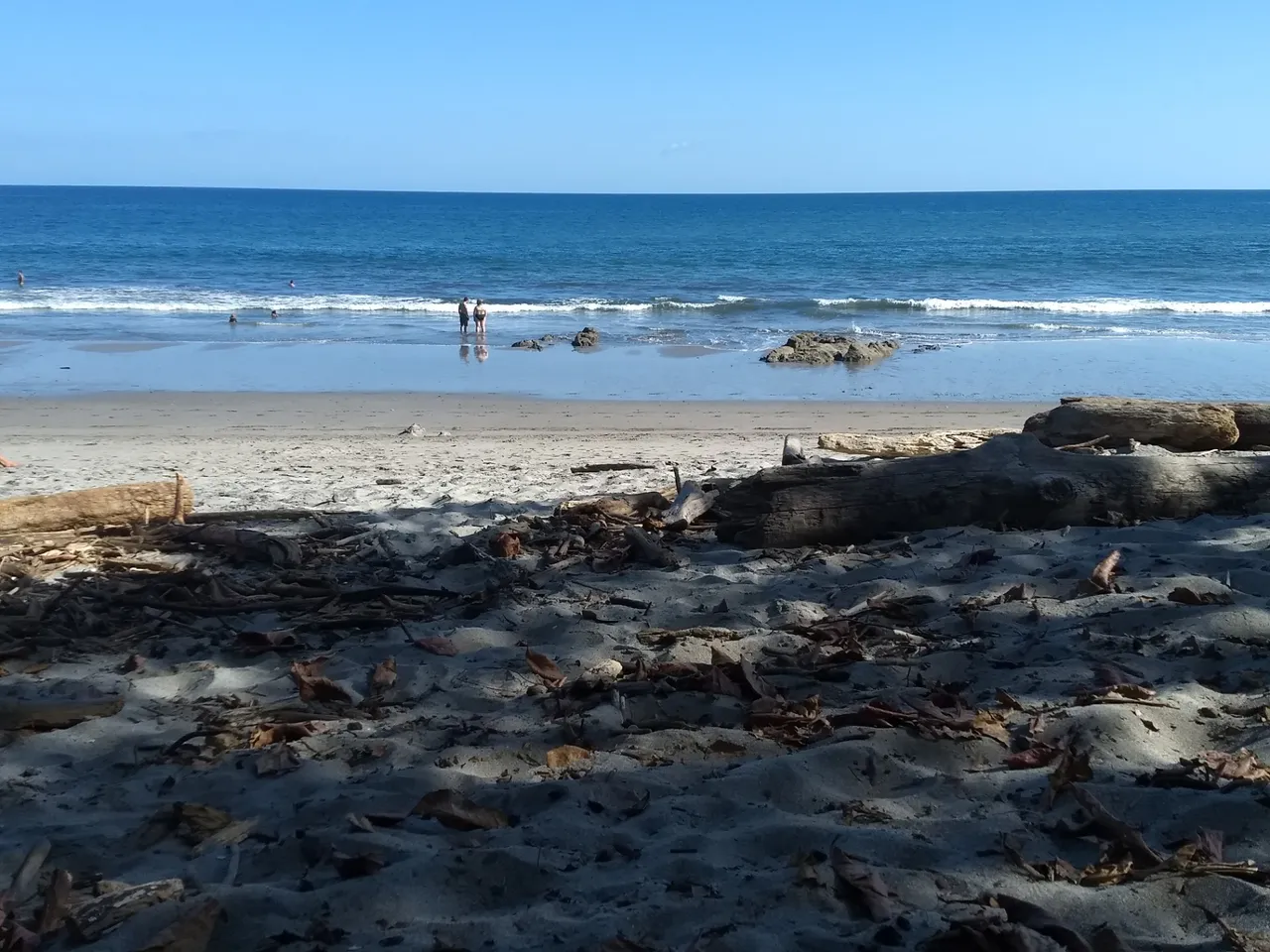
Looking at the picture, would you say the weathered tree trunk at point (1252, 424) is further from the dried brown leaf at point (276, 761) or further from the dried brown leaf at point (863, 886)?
the dried brown leaf at point (276, 761)

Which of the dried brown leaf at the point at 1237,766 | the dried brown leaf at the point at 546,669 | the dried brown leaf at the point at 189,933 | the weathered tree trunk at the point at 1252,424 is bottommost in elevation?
the dried brown leaf at the point at 546,669

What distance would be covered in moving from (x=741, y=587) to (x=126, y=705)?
250cm

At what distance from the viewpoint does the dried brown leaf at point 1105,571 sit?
4.36 metres

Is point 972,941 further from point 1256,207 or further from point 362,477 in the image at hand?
point 1256,207

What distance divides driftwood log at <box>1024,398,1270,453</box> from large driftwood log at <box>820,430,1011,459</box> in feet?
2.18

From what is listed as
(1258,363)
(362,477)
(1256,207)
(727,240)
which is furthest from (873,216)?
(362,477)

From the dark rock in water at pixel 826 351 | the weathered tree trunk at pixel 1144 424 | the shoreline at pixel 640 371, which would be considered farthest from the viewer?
the dark rock in water at pixel 826 351

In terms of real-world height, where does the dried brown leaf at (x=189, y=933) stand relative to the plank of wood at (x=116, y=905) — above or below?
above

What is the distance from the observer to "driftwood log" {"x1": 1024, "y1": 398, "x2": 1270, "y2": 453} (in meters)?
7.03

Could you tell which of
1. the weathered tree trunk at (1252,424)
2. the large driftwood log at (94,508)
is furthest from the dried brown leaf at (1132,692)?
the large driftwood log at (94,508)

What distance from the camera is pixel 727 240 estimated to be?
67.0 metres

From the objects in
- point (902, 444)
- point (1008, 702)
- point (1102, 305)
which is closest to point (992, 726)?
point (1008, 702)

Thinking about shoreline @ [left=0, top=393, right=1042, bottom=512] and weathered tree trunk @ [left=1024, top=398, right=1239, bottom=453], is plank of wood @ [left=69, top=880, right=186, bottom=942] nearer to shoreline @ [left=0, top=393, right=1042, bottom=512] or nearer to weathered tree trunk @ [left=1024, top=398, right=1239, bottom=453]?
shoreline @ [left=0, top=393, right=1042, bottom=512]

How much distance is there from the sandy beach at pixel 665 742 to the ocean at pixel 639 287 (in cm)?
1227
